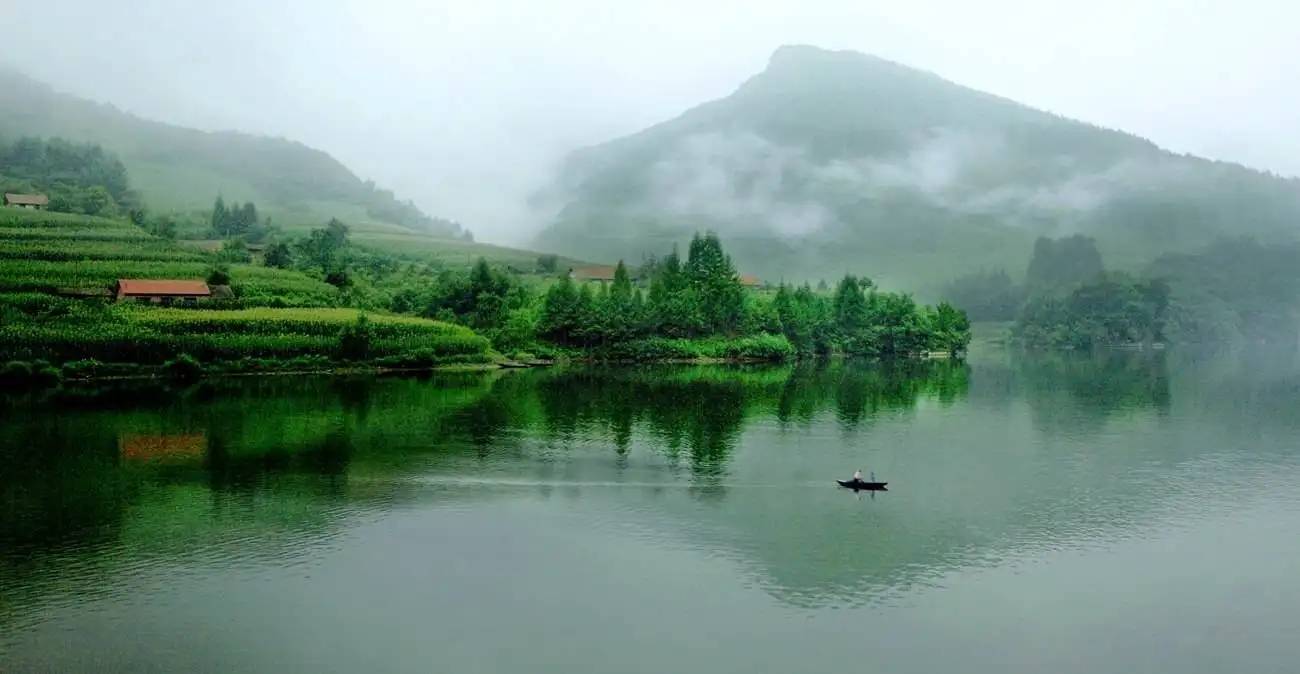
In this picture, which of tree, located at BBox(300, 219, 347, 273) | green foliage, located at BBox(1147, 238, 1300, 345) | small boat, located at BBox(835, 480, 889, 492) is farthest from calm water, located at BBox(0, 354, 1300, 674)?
green foliage, located at BBox(1147, 238, 1300, 345)

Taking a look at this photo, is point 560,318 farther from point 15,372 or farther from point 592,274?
point 592,274

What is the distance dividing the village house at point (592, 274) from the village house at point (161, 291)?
58.1 metres

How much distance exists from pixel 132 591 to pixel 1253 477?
35.9m

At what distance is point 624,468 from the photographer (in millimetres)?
33812

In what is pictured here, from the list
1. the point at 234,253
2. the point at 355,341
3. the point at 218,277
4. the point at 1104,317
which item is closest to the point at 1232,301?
the point at 1104,317

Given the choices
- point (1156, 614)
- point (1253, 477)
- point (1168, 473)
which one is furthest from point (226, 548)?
point (1253, 477)

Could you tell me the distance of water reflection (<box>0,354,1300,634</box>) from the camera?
938 inches

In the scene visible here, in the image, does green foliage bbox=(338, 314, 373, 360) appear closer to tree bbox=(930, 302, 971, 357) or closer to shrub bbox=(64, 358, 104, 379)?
shrub bbox=(64, 358, 104, 379)

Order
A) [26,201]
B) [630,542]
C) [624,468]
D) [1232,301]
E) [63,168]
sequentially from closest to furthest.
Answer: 1. [630,542]
2. [624,468]
3. [26,201]
4. [63,168]
5. [1232,301]

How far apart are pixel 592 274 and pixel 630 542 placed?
104 meters

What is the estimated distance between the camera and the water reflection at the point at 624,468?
23.8 meters

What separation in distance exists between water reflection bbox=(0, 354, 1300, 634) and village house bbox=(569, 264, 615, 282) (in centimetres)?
6335

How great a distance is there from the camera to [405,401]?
50781 mm

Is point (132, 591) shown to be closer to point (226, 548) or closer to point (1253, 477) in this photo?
point (226, 548)
